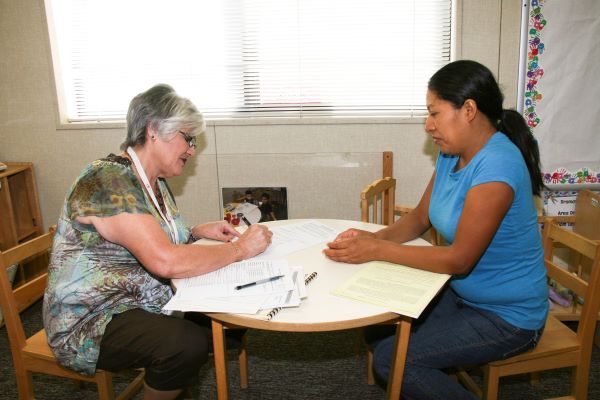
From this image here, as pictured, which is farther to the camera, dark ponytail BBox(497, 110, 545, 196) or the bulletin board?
the bulletin board

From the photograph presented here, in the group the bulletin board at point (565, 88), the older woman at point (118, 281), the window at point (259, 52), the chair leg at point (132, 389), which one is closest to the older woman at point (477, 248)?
the older woman at point (118, 281)

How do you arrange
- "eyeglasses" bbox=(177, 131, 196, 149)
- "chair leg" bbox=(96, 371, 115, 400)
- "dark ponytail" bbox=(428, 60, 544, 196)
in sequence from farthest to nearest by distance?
"eyeglasses" bbox=(177, 131, 196, 149) < "chair leg" bbox=(96, 371, 115, 400) < "dark ponytail" bbox=(428, 60, 544, 196)

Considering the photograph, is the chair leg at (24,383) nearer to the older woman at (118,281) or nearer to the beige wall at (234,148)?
the older woman at (118,281)

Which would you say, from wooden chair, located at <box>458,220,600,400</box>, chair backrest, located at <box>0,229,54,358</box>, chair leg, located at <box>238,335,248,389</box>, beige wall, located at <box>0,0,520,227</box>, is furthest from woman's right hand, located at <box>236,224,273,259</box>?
beige wall, located at <box>0,0,520,227</box>

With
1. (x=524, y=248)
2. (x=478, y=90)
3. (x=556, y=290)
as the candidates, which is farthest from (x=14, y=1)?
(x=556, y=290)

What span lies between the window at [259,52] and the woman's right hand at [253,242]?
55.6 inches

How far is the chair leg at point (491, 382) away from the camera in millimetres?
1606

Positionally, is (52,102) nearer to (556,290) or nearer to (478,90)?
(478,90)

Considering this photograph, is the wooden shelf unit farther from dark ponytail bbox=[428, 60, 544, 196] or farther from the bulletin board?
the bulletin board

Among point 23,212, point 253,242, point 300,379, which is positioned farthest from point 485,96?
point 23,212

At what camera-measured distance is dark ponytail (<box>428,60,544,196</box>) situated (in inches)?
59.5

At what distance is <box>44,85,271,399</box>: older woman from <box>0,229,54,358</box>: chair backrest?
0.41ft

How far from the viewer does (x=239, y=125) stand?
296 cm

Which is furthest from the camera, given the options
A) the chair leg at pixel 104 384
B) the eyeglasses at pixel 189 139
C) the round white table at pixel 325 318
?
the eyeglasses at pixel 189 139
